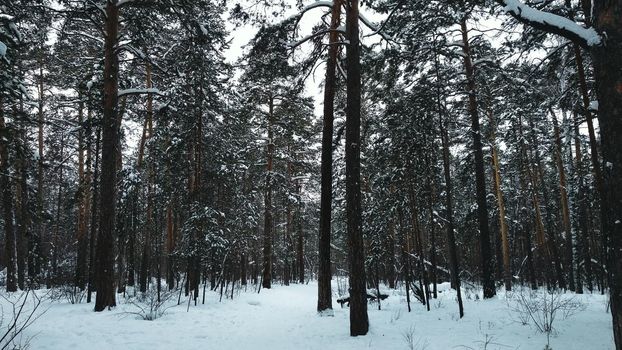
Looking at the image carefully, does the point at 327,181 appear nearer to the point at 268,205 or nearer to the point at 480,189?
the point at 480,189

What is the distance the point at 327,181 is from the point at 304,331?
378 centimetres

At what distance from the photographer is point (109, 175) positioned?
9.17 meters

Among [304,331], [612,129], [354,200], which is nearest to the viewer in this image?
[612,129]

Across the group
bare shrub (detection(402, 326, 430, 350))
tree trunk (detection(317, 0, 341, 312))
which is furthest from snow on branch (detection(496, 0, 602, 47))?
tree trunk (detection(317, 0, 341, 312))

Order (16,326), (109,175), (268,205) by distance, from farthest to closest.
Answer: (268,205) < (109,175) < (16,326)

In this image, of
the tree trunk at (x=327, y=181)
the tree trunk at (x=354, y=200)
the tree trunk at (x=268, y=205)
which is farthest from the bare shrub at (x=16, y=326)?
the tree trunk at (x=268, y=205)

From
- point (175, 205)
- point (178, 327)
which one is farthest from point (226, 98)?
point (178, 327)

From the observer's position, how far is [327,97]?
33.2 feet

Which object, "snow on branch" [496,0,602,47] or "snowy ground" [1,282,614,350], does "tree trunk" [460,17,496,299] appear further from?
"snow on branch" [496,0,602,47]

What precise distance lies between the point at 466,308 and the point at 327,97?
23.1 ft

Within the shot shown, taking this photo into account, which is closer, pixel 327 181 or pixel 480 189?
pixel 327 181

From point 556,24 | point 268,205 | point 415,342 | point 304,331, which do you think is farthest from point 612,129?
point 268,205

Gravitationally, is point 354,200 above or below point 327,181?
below

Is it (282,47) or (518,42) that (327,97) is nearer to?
(282,47)
